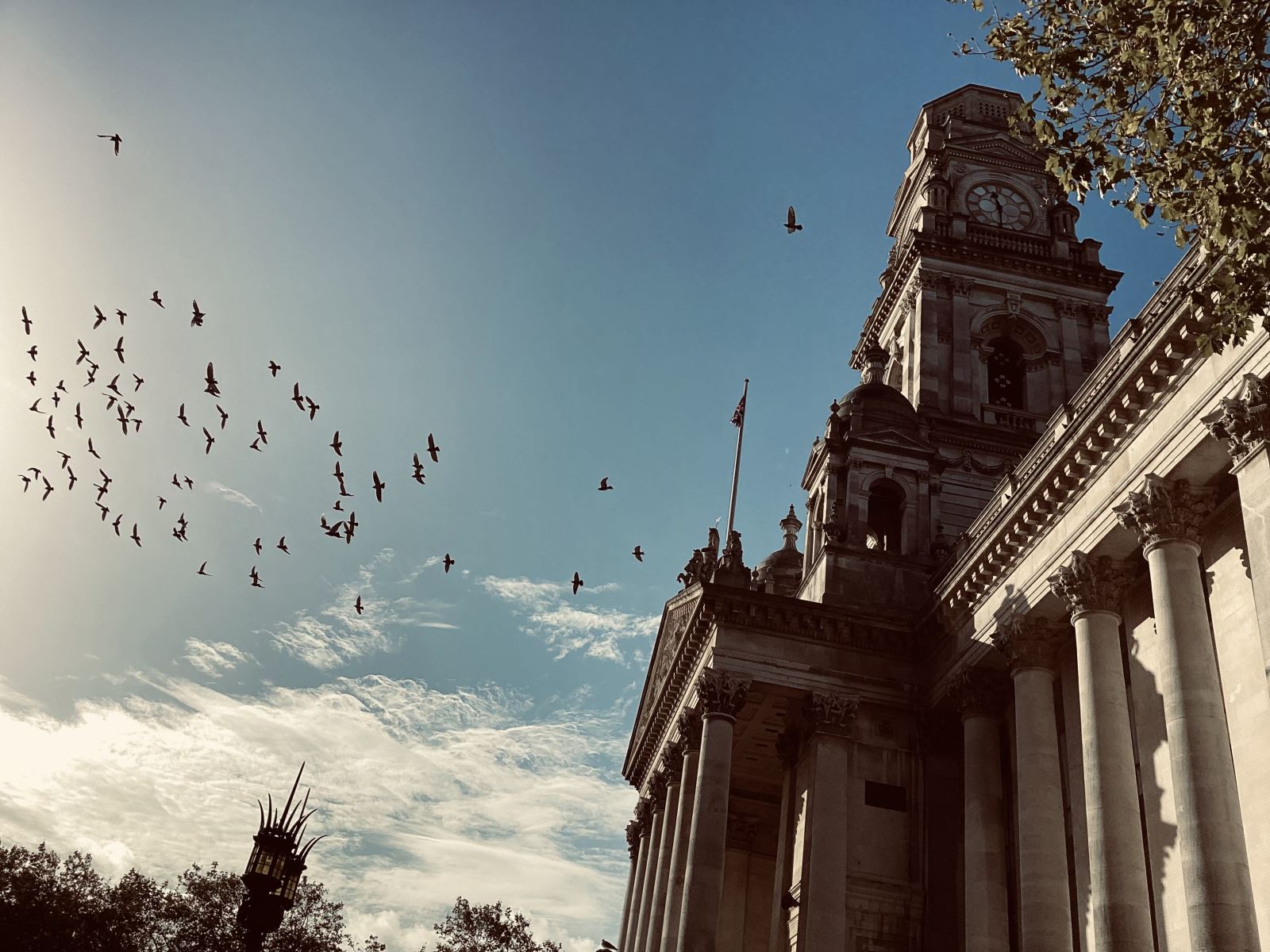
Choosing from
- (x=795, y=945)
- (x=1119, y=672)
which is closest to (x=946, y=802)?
(x=795, y=945)

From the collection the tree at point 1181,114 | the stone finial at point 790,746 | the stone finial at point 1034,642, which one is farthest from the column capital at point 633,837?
the tree at point 1181,114

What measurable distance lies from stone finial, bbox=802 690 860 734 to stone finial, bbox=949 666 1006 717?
155 inches

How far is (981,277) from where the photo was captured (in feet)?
159

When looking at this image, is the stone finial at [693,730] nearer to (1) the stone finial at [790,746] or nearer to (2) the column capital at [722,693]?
(2) the column capital at [722,693]

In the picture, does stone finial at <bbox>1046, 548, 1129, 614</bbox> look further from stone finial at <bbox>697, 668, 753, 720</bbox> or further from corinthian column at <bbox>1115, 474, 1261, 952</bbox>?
stone finial at <bbox>697, 668, 753, 720</bbox>

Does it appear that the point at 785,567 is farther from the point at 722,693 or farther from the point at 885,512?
the point at 722,693

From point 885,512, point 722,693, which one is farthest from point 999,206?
point 722,693

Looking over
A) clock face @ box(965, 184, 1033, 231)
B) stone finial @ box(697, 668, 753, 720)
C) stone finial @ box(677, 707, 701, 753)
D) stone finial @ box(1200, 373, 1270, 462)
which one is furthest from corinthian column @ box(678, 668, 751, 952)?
clock face @ box(965, 184, 1033, 231)

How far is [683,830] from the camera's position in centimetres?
3459

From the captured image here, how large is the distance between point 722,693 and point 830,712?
3.29 m

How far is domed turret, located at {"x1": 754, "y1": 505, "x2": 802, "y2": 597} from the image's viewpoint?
53.9 meters

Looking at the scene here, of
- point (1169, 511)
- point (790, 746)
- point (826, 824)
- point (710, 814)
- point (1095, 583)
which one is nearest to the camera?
point (1169, 511)

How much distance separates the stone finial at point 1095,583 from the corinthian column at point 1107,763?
2 centimetres

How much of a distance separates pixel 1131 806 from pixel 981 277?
30.6 metres
